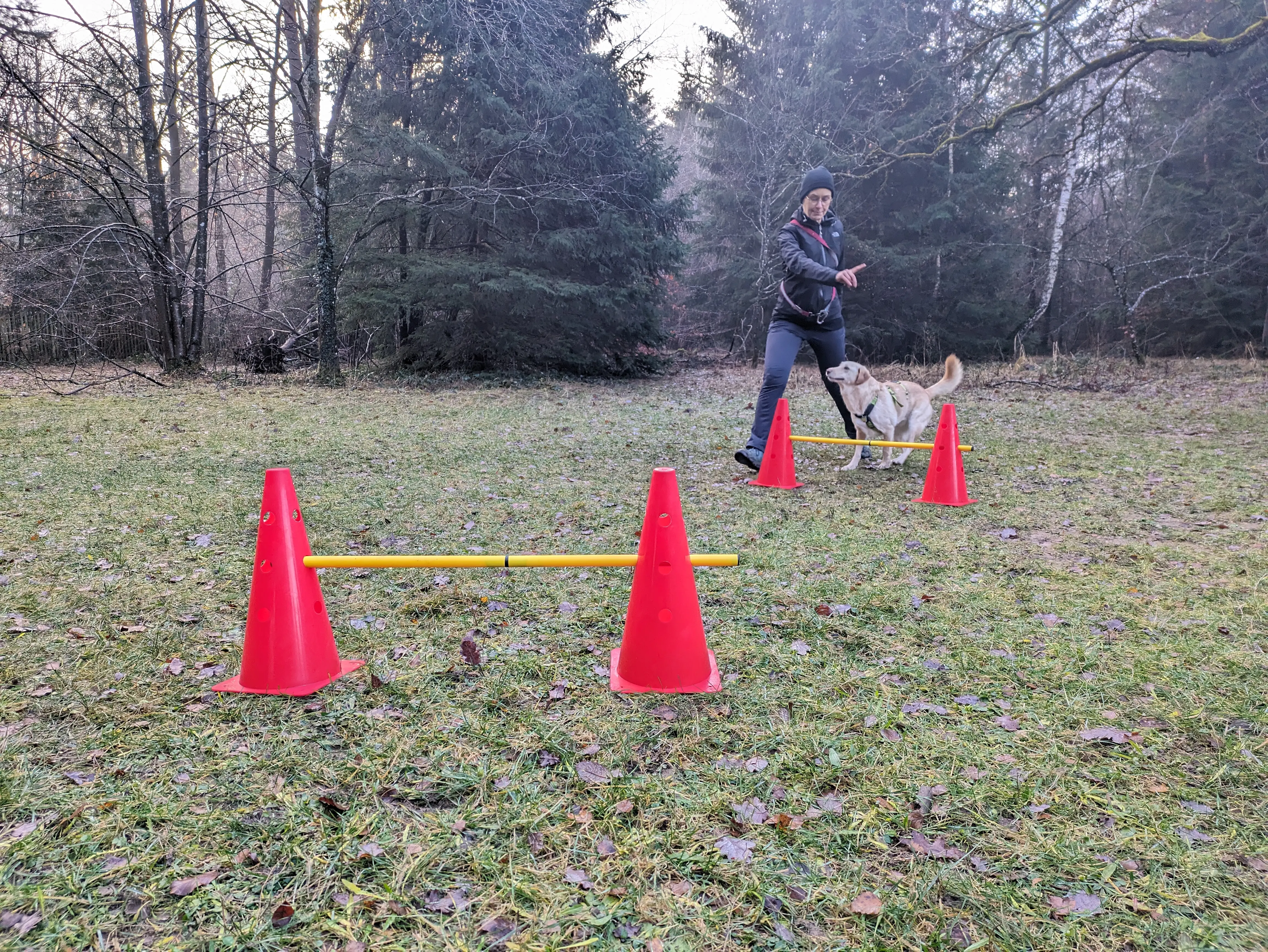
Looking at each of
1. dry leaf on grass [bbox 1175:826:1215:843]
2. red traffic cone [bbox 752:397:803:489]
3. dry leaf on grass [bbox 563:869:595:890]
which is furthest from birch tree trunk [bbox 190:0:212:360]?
dry leaf on grass [bbox 1175:826:1215:843]

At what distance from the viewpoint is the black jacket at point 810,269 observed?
5574 millimetres

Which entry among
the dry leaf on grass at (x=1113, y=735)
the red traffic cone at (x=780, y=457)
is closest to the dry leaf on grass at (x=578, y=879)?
the dry leaf on grass at (x=1113, y=735)

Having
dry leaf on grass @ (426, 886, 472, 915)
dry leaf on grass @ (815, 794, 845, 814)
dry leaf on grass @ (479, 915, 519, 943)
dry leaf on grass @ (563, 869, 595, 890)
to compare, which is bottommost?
dry leaf on grass @ (479, 915, 519, 943)

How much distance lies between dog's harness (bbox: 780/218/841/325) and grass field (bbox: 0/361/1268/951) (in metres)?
1.72

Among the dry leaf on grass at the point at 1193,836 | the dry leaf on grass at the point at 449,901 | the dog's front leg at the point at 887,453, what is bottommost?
the dry leaf on grass at the point at 449,901

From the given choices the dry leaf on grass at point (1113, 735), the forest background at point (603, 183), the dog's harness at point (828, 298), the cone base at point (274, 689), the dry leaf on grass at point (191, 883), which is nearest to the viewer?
the dry leaf on grass at point (191, 883)

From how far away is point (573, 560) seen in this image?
2.47 m

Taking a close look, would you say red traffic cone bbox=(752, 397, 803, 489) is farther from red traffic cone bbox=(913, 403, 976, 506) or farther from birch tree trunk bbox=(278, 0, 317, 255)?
birch tree trunk bbox=(278, 0, 317, 255)

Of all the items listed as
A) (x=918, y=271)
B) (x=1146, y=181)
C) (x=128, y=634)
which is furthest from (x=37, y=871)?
(x=1146, y=181)

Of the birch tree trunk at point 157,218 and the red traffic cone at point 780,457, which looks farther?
the birch tree trunk at point 157,218

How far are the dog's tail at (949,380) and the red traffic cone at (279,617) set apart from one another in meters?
5.29

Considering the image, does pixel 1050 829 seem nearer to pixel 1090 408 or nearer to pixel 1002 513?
pixel 1002 513

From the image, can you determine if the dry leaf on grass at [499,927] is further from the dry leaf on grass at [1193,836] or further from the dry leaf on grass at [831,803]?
the dry leaf on grass at [1193,836]

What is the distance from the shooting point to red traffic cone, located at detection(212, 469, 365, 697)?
2.44 m
